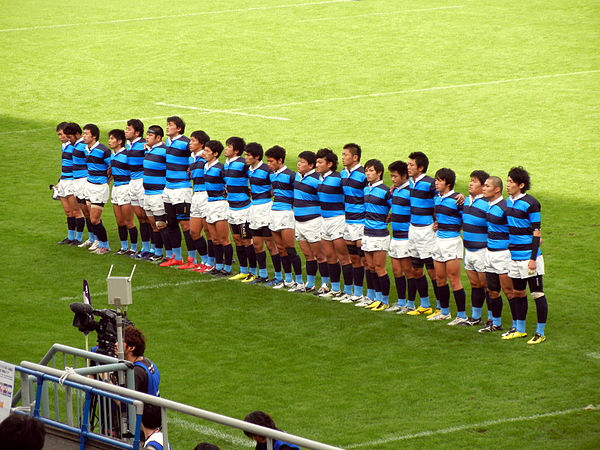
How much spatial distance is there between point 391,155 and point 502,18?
15599mm

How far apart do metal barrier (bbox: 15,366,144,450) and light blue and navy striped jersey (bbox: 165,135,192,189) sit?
319 inches

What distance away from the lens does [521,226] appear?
13039mm

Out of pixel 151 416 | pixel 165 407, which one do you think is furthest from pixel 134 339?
pixel 165 407

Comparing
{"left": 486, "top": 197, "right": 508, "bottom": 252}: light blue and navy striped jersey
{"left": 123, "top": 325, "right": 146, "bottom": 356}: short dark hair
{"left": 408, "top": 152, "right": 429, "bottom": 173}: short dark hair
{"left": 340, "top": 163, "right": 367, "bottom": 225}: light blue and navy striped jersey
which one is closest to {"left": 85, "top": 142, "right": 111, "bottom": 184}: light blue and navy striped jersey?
{"left": 340, "top": 163, "right": 367, "bottom": 225}: light blue and navy striped jersey

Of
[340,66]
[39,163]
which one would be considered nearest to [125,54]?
[340,66]

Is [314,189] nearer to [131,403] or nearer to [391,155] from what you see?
[131,403]

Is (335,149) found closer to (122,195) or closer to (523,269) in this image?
(122,195)

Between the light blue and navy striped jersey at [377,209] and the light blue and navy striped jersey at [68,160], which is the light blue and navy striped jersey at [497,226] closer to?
the light blue and navy striped jersey at [377,209]

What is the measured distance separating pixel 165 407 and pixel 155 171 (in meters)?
9.37

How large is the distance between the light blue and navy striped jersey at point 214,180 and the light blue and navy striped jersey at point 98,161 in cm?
221

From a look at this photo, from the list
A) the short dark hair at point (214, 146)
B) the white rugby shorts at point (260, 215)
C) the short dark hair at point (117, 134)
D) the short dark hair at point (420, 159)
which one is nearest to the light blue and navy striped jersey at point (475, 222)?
the short dark hair at point (420, 159)

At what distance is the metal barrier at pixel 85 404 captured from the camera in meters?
7.86

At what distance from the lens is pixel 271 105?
29500mm

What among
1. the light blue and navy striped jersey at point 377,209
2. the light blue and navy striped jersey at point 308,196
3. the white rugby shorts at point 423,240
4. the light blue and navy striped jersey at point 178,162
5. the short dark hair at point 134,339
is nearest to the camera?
the short dark hair at point 134,339
